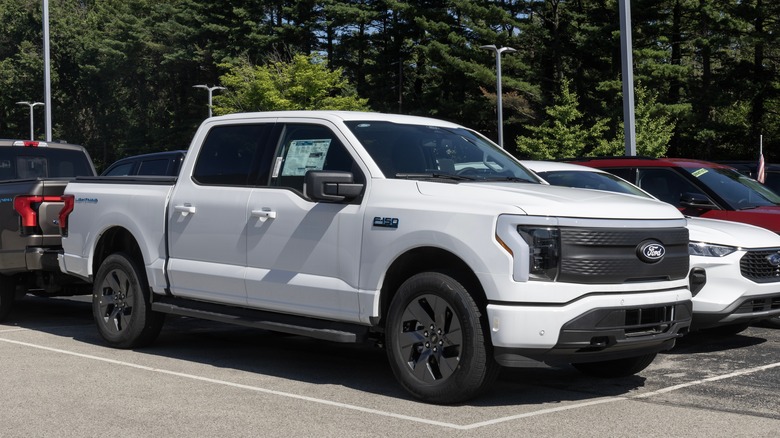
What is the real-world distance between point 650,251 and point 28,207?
6.79 meters

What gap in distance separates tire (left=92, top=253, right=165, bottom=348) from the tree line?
115 ft

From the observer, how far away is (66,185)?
10945 mm

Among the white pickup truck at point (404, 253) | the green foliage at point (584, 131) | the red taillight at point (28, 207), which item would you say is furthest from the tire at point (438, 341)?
the green foliage at point (584, 131)

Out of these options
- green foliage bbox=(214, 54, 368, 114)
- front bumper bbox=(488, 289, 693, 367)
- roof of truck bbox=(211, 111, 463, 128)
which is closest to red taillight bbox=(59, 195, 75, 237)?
roof of truck bbox=(211, 111, 463, 128)

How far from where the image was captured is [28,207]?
431 inches

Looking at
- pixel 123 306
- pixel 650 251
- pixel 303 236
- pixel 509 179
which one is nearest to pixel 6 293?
pixel 123 306

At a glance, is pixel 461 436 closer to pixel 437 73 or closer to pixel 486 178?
pixel 486 178

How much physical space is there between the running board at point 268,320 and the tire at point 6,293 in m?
2.98

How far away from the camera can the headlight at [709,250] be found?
959 centimetres

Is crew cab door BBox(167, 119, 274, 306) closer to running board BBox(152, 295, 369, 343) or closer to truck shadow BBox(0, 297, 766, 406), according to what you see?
running board BBox(152, 295, 369, 343)

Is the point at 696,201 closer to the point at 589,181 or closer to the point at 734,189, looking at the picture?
the point at 734,189

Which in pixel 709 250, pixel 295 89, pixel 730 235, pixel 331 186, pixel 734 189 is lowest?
pixel 709 250

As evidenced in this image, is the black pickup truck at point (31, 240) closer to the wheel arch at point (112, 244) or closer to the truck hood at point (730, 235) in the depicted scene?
the wheel arch at point (112, 244)

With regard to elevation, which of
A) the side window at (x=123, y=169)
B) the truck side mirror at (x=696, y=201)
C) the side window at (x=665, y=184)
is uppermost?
the side window at (x=123, y=169)
